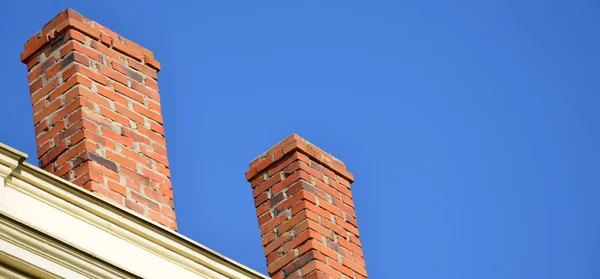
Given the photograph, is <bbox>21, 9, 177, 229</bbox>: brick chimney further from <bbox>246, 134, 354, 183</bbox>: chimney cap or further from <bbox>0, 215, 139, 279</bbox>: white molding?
<bbox>246, 134, 354, 183</bbox>: chimney cap

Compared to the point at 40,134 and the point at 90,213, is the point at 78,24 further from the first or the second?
the point at 90,213

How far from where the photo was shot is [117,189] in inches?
358

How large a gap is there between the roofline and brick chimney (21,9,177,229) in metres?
0.37

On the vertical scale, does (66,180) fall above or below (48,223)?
above

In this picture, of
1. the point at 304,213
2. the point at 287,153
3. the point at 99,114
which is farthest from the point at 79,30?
the point at 304,213

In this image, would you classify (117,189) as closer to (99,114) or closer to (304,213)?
(99,114)

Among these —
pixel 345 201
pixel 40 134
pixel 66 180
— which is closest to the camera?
pixel 66 180

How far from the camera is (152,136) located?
971 cm

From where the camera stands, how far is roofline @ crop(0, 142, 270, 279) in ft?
26.9

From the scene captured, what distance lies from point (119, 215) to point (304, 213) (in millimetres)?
2193

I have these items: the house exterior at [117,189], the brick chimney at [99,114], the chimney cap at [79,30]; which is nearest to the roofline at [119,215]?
the house exterior at [117,189]

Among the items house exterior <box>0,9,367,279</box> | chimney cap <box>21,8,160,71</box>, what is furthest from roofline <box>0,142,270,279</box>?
chimney cap <box>21,8,160,71</box>

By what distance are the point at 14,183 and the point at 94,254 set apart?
1.93ft

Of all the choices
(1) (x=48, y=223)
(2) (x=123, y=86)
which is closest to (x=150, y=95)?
(2) (x=123, y=86)
